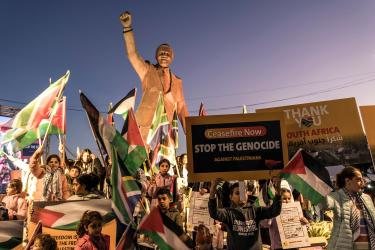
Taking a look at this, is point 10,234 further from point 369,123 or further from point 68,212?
Answer: point 369,123

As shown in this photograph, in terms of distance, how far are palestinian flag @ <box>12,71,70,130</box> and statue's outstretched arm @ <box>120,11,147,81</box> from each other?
8.27 meters

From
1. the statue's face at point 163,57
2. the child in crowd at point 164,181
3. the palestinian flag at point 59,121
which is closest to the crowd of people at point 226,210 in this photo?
the child in crowd at point 164,181

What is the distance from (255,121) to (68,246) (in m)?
3.02

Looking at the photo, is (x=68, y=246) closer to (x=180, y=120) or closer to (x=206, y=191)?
(x=206, y=191)

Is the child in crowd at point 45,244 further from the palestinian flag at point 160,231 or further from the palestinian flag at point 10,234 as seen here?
the palestinian flag at point 10,234

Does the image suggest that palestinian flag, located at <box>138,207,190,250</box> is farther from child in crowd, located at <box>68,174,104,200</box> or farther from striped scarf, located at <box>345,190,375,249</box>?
striped scarf, located at <box>345,190,375,249</box>

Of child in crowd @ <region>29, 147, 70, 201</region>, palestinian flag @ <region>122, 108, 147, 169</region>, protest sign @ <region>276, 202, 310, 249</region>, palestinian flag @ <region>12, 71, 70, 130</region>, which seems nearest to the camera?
palestinian flag @ <region>122, 108, 147, 169</region>

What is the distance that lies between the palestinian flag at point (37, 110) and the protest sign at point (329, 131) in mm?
4721

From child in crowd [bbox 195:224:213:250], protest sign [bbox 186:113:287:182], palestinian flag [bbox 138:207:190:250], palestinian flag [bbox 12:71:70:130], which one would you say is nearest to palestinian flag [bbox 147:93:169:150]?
palestinian flag [bbox 12:71:70:130]

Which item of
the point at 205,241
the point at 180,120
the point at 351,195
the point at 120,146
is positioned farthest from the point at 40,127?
the point at 180,120

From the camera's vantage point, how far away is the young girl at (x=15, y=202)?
6.79 metres

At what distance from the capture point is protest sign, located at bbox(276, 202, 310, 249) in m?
6.53

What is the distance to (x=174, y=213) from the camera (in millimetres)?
6273

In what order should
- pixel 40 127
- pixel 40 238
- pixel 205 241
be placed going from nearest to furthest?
pixel 40 238 → pixel 205 241 → pixel 40 127
